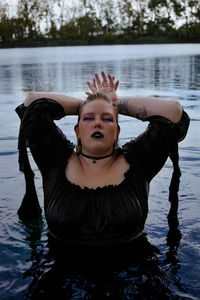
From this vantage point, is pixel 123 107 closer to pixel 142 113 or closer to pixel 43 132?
pixel 142 113

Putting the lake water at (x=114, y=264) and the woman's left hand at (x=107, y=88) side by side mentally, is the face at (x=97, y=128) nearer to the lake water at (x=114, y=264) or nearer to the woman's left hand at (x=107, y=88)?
the woman's left hand at (x=107, y=88)

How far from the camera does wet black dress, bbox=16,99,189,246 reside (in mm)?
3012

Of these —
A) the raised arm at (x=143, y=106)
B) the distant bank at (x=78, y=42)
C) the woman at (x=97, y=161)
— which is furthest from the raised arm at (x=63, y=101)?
the distant bank at (x=78, y=42)

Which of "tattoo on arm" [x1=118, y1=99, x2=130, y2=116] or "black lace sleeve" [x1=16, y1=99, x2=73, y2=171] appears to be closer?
"black lace sleeve" [x1=16, y1=99, x2=73, y2=171]

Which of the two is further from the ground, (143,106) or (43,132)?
(143,106)

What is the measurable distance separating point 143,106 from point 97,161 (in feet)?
1.67

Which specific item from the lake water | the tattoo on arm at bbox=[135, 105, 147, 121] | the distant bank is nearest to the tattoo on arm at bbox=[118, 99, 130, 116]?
the tattoo on arm at bbox=[135, 105, 147, 121]

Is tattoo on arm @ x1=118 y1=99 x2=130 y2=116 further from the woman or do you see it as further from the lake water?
the lake water

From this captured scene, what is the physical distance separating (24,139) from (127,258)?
1.12m

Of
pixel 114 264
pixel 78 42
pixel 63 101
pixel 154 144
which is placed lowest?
pixel 78 42

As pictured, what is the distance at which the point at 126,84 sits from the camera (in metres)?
15.9

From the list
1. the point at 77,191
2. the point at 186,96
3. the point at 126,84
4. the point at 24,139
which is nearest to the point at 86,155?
the point at 77,191

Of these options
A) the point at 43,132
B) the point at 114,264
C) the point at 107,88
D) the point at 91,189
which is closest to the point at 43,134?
the point at 43,132

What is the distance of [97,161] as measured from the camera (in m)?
3.13
